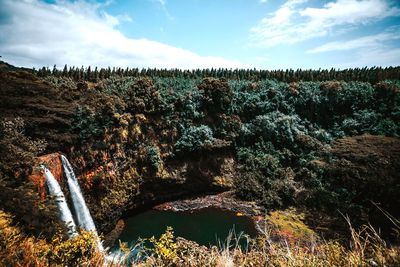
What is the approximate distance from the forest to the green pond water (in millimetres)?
1222

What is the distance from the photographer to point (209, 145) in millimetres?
21406

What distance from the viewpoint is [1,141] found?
770 centimetres

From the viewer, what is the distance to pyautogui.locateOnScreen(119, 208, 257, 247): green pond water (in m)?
15.2

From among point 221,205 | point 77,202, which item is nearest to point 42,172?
point 77,202

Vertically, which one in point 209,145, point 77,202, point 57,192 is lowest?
point 77,202

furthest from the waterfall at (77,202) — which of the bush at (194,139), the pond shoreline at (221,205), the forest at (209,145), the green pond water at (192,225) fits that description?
the bush at (194,139)

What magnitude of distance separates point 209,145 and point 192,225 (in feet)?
22.8

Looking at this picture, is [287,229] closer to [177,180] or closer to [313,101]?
[177,180]

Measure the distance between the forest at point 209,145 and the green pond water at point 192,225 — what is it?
4.01ft

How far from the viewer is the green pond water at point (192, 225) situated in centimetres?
1516

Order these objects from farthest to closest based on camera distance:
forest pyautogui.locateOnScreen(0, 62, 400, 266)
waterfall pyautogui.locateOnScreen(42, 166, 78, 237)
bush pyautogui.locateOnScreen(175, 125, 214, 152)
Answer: bush pyautogui.locateOnScreen(175, 125, 214, 152) → forest pyautogui.locateOnScreen(0, 62, 400, 266) → waterfall pyautogui.locateOnScreen(42, 166, 78, 237)

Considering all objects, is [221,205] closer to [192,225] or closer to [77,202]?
[192,225]

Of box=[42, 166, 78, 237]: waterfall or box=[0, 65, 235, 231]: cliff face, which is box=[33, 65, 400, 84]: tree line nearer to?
box=[0, 65, 235, 231]: cliff face

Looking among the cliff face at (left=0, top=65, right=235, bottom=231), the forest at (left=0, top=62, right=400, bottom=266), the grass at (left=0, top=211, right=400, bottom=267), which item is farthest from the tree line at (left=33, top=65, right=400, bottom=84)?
the grass at (left=0, top=211, right=400, bottom=267)
